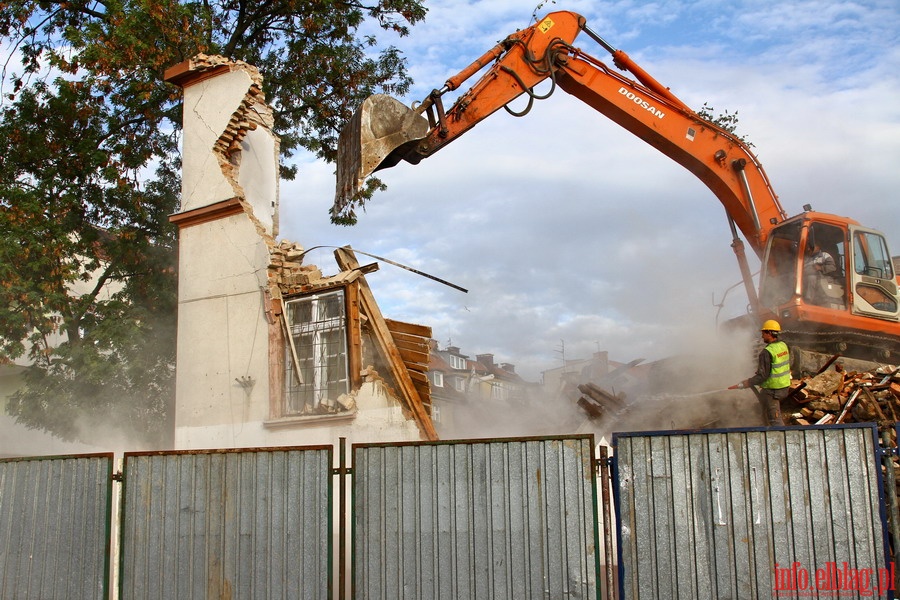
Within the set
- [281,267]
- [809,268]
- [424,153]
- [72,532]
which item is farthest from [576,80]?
[72,532]

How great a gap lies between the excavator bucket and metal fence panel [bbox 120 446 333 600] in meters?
4.71

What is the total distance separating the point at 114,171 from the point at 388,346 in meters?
7.93

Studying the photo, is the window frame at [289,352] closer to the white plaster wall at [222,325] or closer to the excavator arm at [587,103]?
the white plaster wall at [222,325]

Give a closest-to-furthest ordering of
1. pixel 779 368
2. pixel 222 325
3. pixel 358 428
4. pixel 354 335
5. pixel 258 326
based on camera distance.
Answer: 1. pixel 779 368
2. pixel 358 428
3. pixel 354 335
4. pixel 258 326
5. pixel 222 325

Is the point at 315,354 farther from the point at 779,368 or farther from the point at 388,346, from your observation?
the point at 779,368

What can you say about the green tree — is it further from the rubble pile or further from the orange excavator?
the rubble pile

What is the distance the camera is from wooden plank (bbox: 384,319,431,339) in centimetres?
1206

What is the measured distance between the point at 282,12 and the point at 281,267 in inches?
343

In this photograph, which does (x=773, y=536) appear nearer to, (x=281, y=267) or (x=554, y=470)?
(x=554, y=470)

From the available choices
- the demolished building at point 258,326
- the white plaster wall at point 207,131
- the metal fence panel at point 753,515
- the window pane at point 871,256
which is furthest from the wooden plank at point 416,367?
the window pane at point 871,256

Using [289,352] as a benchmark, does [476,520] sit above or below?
below

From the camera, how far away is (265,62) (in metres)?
18.7

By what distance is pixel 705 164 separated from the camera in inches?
497

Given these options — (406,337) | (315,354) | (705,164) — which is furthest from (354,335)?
(705,164)
